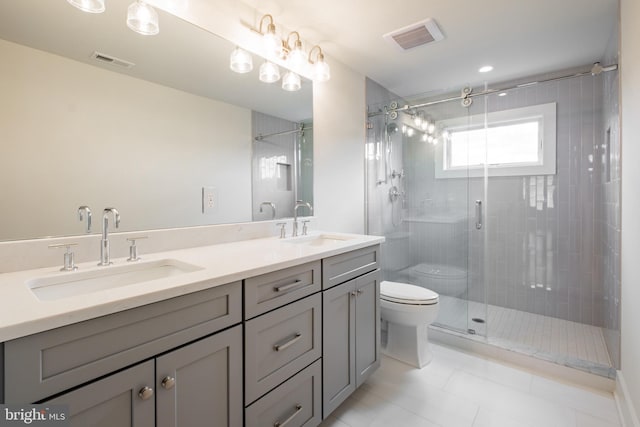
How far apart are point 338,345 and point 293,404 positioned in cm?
35

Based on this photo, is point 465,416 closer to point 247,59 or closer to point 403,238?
point 403,238

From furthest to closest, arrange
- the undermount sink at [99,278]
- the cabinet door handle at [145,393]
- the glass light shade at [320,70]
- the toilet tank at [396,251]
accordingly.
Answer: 1. the toilet tank at [396,251]
2. the glass light shade at [320,70]
3. the undermount sink at [99,278]
4. the cabinet door handle at [145,393]

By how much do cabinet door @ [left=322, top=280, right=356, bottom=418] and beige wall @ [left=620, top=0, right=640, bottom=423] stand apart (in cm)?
131

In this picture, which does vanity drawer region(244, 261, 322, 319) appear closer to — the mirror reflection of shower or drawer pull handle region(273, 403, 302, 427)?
drawer pull handle region(273, 403, 302, 427)

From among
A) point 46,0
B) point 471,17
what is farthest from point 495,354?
point 46,0

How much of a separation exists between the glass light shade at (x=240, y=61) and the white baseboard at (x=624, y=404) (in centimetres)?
263

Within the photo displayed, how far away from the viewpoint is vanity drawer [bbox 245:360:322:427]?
1.14m

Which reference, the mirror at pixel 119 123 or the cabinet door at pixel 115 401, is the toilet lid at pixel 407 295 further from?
the cabinet door at pixel 115 401

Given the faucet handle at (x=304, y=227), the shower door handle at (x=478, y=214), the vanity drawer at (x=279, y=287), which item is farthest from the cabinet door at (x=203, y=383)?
the shower door handle at (x=478, y=214)

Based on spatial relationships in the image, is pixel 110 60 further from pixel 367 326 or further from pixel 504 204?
pixel 504 204

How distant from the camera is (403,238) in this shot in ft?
9.74

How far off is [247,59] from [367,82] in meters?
1.39

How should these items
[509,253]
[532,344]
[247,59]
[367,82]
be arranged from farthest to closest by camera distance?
[509,253]
[367,82]
[532,344]
[247,59]

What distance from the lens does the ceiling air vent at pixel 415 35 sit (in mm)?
1938
